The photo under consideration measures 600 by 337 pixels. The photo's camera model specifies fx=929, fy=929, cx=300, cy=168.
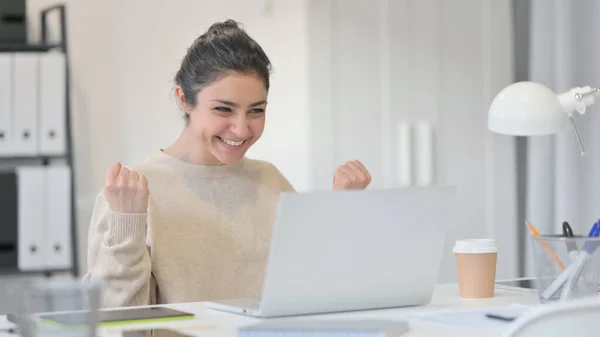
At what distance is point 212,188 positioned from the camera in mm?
2250

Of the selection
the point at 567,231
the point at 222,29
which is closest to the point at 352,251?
the point at 567,231

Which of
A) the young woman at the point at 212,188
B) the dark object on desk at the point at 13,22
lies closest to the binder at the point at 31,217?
the dark object on desk at the point at 13,22

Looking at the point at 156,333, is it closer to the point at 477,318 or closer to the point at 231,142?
the point at 477,318

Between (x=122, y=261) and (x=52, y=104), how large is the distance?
1.46 metres

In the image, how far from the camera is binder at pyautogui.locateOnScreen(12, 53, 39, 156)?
3.21 metres

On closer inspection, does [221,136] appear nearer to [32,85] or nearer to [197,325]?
[197,325]

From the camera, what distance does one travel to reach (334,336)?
1189 mm

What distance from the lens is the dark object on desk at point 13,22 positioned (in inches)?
127

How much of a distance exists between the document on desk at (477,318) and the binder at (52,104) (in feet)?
6.59

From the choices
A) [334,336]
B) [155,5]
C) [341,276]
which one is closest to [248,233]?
[341,276]

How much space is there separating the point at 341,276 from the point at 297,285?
3.5 inches

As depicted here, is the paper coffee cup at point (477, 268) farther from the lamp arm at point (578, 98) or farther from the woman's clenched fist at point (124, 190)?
the woman's clenched fist at point (124, 190)

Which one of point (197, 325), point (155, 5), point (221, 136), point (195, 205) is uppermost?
point (155, 5)

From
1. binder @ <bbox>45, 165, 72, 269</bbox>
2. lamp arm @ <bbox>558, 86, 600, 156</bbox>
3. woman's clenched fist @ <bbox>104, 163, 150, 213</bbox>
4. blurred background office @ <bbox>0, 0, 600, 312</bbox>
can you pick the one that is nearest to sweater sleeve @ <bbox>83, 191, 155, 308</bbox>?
woman's clenched fist @ <bbox>104, 163, 150, 213</bbox>
